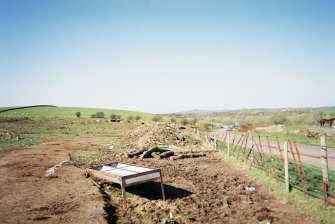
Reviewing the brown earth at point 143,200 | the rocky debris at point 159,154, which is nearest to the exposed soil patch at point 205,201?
the brown earth at point 143,200

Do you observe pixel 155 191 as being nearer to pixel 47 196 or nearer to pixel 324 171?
pixel 47 196

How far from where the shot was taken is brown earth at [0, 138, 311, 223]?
7.56m

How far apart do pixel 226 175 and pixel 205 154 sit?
5830 mm

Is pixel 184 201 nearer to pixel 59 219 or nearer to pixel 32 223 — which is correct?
pixel 59 219

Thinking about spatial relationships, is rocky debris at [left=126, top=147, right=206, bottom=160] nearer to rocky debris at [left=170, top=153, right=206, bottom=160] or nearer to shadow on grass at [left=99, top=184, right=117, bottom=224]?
rocky debris at [left=170, top=153, right=206, bottom=160]

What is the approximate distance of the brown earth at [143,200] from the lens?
24.8 feet

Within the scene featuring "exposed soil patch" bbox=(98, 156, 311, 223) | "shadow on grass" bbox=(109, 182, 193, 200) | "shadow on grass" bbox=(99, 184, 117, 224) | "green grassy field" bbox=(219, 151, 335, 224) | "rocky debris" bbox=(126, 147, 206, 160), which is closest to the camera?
"green grassy field" bbox=(219, 151, 335, 224)

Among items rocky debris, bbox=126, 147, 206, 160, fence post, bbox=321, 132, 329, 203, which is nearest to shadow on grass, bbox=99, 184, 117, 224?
fence post, bbox=321, 132, 329, 203

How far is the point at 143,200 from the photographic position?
30.0 feet

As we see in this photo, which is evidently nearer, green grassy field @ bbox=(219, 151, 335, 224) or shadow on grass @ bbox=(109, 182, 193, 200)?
green grassy field @ bbox=(219, 151, 335, 224)

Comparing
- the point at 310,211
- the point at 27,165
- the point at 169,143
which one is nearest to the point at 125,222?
the point at 310,211

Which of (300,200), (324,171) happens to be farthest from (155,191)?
(324,171)

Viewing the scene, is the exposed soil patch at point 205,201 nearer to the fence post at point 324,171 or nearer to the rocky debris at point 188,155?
the fence post at point 324,171

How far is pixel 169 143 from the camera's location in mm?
22875
